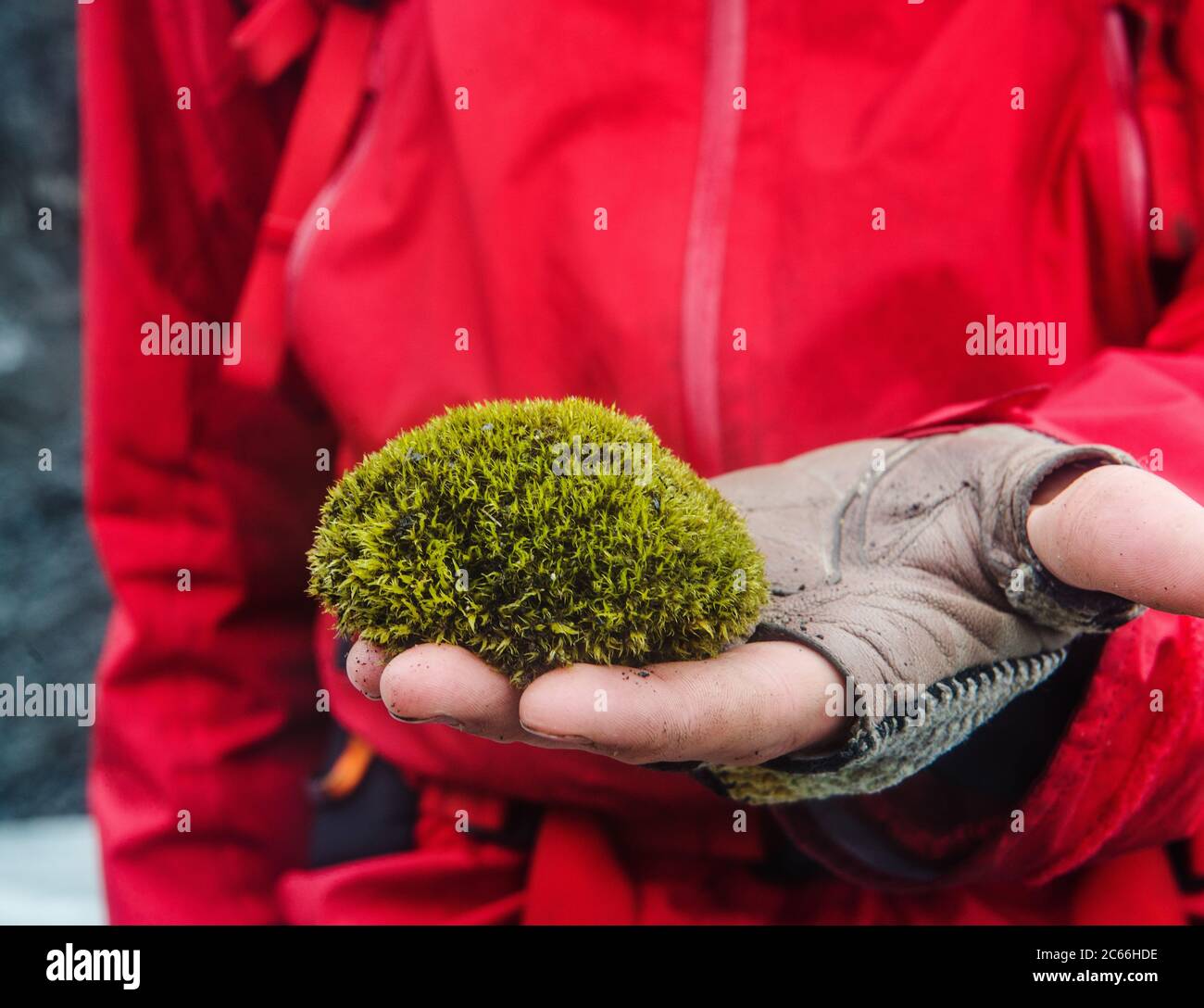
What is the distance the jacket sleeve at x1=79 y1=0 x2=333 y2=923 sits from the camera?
1.50m

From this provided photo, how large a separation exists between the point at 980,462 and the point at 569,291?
2.00 feet

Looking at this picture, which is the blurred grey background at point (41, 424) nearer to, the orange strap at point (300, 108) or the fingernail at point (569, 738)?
the orange strap at point (300, 108)

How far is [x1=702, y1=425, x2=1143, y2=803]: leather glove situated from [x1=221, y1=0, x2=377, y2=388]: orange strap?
846mm

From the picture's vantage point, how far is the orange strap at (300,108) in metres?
1.42

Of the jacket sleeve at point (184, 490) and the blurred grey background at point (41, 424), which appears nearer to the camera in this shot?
the jacket sleeve at point (184, 490)

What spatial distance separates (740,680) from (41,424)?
84.7 inches

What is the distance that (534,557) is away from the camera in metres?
0.74

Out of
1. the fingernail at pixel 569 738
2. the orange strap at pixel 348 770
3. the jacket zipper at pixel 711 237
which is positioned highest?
the jacket zipper at pixel 711 237

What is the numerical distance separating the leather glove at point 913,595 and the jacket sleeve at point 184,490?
3.19 ft

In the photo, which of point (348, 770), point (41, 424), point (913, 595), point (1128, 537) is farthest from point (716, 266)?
point (41, 424)

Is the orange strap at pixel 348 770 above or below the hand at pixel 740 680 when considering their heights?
below

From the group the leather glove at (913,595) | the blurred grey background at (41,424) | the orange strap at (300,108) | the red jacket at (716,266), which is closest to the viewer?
the leather glove at (913,595)

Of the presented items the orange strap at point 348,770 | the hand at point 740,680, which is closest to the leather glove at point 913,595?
the hand at point 740,680

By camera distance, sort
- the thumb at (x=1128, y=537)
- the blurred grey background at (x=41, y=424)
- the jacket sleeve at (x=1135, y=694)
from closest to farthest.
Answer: the thumb at (x=1128, y=537), the jacket sleeve at (x=1135, y=694), the blurred grey background at (x=41, y=424)
